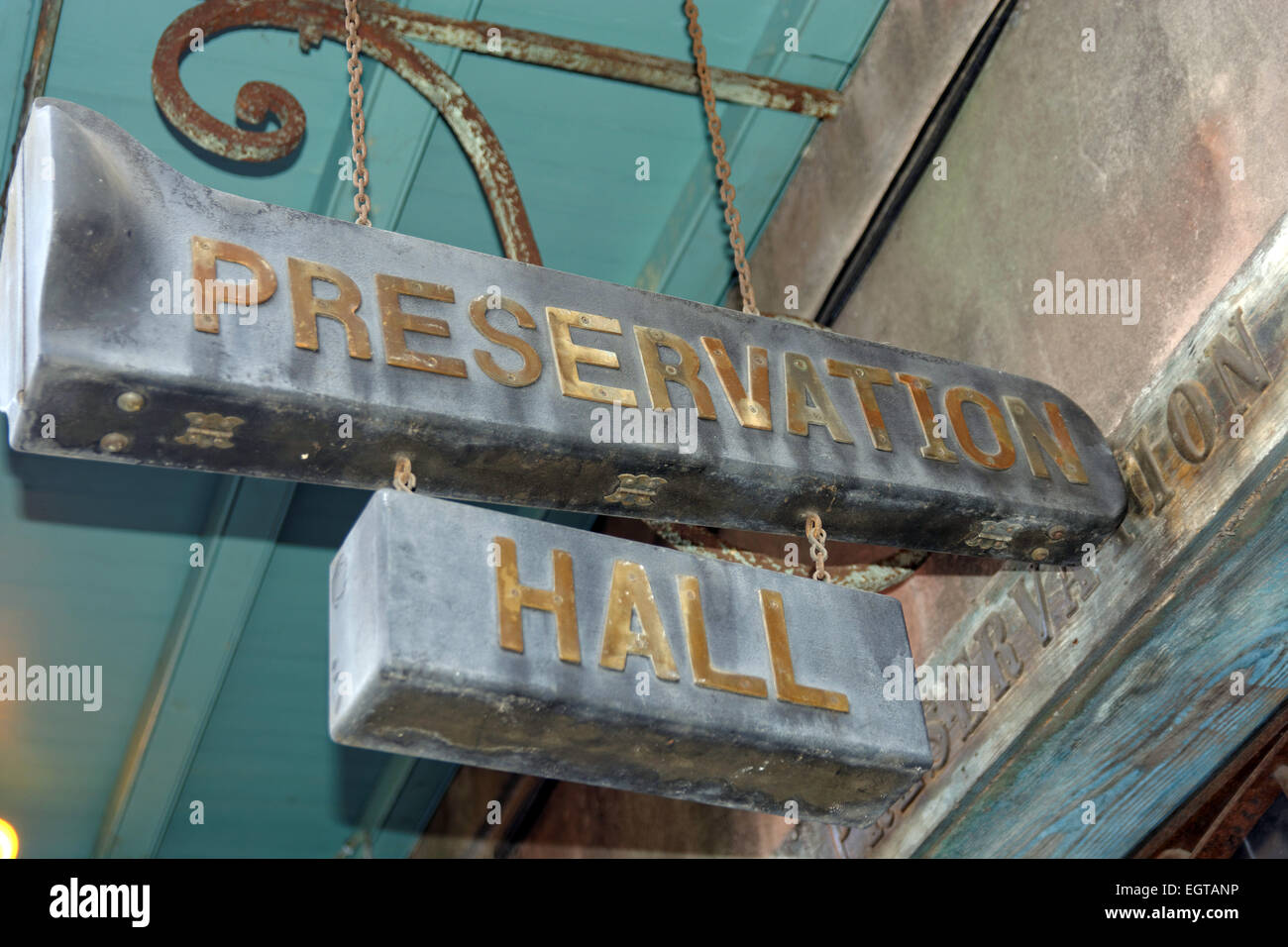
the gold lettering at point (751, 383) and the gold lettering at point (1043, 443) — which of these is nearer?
the gold lettering at point (751, 383)

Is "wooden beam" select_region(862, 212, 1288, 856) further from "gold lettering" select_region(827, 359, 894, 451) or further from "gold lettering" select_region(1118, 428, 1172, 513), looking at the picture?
"gold lettering" select_region(827, 359, 894, 451)

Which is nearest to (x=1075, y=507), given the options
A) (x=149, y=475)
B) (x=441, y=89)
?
(x=441, y=89)

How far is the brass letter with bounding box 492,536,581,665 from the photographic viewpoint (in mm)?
1608

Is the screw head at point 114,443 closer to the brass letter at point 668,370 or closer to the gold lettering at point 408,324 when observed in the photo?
the gold lettering at point 408,324

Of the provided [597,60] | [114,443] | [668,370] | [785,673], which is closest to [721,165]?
[597,60]

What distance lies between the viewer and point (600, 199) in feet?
10.9

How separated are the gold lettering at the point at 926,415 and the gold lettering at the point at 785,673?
44 cm

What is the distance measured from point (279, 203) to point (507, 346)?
1.54 meters

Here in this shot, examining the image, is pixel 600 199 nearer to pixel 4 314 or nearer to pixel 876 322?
pixel 876 322

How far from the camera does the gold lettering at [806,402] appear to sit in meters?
2.02

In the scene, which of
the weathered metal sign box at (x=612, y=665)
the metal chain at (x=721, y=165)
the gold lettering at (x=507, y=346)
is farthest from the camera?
the metal chain at (x=721, y=165)

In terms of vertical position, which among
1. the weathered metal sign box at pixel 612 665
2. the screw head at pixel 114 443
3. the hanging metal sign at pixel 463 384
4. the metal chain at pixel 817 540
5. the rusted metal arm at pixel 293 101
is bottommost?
the weathered metal sign box at pixel 612 665

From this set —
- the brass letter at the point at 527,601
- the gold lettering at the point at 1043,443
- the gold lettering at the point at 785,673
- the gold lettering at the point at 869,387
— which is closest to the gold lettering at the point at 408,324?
the brass letter at the point at 527,601

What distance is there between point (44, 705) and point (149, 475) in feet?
3.31
